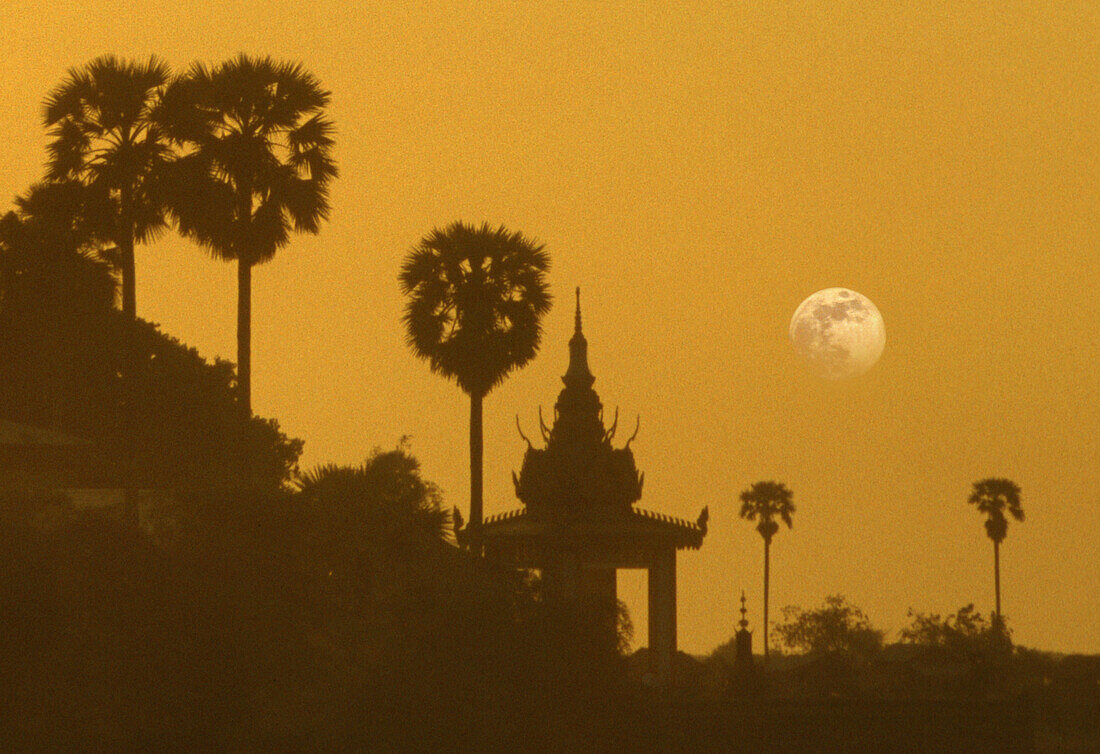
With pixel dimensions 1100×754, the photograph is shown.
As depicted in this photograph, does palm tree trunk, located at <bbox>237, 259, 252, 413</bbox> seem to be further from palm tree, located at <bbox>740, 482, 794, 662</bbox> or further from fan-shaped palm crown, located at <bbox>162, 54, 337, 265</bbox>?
palm tree, located at <bbox>740, 482, 794, 662</bbox>

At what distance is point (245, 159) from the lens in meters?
55.8

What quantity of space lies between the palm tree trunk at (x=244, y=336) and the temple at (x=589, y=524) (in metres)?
7.70

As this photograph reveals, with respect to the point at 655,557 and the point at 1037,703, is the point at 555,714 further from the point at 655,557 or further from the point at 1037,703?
the point at 1037,703

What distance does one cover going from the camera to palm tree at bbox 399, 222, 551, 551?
2415 inches

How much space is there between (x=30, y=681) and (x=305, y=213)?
20674 mm

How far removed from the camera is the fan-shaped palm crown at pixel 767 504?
126m

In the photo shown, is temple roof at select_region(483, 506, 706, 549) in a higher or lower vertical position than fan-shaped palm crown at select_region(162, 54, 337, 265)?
lower

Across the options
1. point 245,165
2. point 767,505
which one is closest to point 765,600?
point 767,505

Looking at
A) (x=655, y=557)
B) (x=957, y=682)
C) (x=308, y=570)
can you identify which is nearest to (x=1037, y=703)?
(x=957, y=682)

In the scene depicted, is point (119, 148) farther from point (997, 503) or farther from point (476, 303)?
point (997, 503)

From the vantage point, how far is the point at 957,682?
61000mm

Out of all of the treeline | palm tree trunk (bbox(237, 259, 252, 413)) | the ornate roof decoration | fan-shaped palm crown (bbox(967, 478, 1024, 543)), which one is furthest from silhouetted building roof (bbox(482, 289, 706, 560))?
fan-shaped palm crown (bbox(967, 478, 1024, 543))

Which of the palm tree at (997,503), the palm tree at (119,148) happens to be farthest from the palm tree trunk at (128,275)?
the palm tree at (997,503)

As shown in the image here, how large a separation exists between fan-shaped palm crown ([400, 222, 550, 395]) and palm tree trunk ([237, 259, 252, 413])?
7782mm
